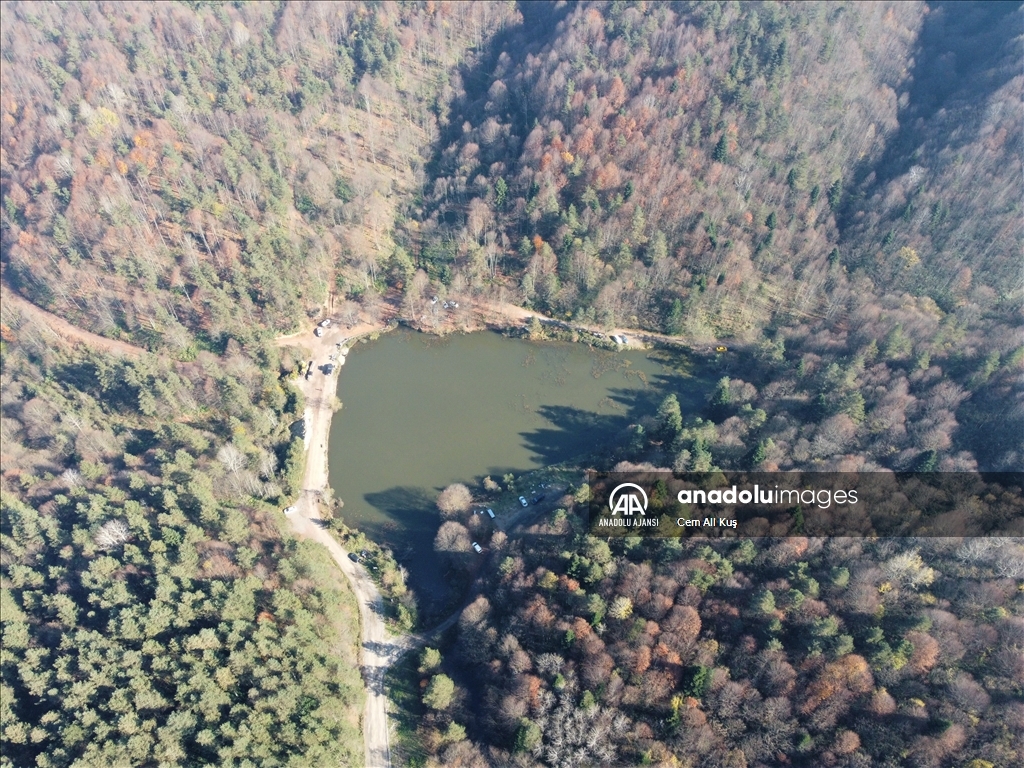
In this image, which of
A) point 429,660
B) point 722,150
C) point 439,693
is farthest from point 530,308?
point 439,693

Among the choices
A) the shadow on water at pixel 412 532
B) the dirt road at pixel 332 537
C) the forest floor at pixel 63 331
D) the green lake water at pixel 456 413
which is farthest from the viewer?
the forest floor at pixel 63 331

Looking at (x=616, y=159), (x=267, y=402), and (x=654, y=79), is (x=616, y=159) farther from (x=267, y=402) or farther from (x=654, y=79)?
(x=267, y=402)

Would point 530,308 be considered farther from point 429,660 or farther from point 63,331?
point 63,331

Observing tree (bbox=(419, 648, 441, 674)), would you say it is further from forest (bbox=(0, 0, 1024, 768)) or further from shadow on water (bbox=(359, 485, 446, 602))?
shadow on water (bbox=(359, 485, 446, 602))

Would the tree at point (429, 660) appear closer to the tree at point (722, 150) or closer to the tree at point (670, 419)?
the tree at point (670, 419)

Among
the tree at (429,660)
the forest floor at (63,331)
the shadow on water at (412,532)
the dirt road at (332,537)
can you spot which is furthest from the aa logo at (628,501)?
the forest floor at (63,331)

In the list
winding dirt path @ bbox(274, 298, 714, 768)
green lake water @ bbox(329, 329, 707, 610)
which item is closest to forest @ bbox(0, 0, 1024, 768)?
winding dirt path @ bbox(274, 298, 714, 768)

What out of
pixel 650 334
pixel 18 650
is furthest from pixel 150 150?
pixel 650 334
